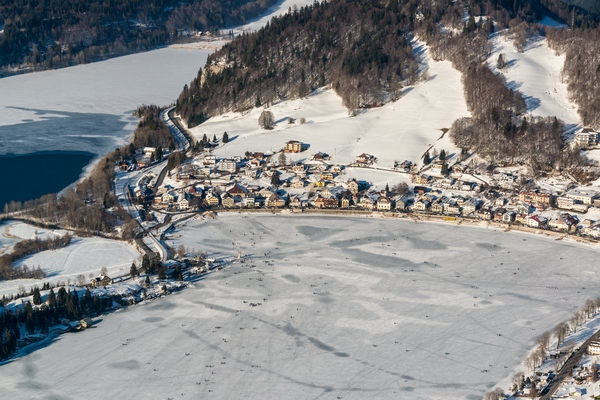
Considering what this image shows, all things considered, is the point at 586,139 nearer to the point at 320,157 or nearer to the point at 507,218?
the point at 507,218

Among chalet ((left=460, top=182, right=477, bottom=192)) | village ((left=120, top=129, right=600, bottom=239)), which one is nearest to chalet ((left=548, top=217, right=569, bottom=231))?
village ((left=120, top=129, right=600, bottom=239))

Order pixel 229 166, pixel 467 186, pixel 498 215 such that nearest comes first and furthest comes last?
pixel 498 215, pixel 467 186, pixel 229 166

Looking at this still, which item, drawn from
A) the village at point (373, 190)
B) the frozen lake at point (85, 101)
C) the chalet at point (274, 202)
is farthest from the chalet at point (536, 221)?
the frozen lake at point (85, 101)

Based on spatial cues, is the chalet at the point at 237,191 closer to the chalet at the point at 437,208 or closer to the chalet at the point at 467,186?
the chalet at the point at 437,208

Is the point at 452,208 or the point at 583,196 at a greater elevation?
the point at 583,196

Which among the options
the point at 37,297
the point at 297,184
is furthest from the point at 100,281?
the point at 297,184

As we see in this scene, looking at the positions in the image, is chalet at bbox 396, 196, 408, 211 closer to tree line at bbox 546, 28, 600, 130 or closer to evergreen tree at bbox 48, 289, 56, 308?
tree line at bbox 546, 28, 600, 130

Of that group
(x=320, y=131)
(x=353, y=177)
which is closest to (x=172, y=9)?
(x=320, y=131)
